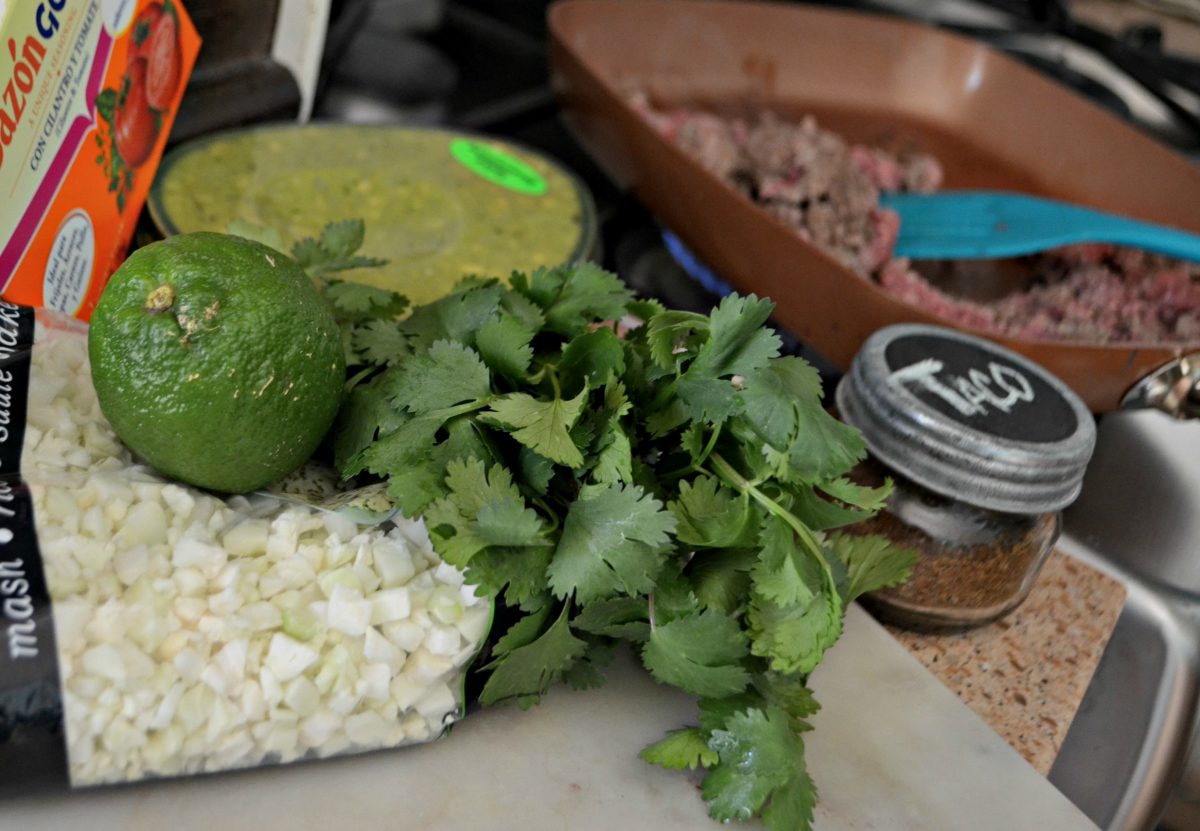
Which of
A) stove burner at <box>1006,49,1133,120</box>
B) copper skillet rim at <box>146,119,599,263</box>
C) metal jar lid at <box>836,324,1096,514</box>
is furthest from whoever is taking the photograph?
stove burner at <box>1006,49,1133,120</box>

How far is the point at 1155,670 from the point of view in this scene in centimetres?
81

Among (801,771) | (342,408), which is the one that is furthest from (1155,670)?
(342,408)

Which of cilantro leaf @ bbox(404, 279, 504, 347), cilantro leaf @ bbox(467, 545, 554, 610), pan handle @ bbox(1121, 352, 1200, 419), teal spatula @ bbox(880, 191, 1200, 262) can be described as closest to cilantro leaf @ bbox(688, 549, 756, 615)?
cilantro leaf @ bbox(467, 545, 554, 610)

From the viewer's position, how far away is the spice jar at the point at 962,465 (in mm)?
689

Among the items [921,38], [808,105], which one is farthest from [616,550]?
[921,38]

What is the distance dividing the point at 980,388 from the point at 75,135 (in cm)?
68

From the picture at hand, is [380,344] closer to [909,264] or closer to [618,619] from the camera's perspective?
[618,619]

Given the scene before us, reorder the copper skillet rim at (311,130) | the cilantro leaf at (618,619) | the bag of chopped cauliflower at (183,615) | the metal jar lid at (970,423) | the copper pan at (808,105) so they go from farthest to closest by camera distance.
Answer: the copper pan at (808,105), the copper skillet rim at (311,130), the metal jar lid at (970,423), the cilantro leaf at (618,619), the bag of chopped cauliflower at (183,615)

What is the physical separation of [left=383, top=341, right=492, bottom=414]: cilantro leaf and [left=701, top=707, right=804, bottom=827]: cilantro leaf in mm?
250

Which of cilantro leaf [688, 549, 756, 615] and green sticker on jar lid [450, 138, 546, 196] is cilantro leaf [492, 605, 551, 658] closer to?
cilantro leaf [688, 549, 756, 615]

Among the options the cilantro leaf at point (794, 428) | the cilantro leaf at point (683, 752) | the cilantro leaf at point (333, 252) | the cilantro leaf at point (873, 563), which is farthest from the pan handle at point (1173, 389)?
the cilantro leaf at point (333, 252)

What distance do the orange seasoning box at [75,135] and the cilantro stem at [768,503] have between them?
0.46 m

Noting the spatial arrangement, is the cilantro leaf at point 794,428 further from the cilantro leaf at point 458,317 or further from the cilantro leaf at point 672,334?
the cilantro leaf at point 458,317

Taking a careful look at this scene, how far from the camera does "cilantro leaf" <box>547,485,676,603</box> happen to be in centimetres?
54
